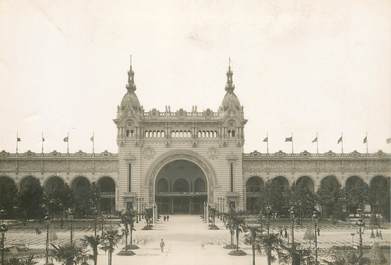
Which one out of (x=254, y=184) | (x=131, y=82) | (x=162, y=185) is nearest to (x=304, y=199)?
(x=254, y=184)

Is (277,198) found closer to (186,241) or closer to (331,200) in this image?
(331,200)

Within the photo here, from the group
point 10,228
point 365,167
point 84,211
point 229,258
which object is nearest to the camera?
point 229,258

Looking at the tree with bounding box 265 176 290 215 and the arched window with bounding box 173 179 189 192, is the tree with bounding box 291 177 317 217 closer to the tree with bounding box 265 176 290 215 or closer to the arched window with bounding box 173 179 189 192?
the tree with bounding box 265 176 290 215

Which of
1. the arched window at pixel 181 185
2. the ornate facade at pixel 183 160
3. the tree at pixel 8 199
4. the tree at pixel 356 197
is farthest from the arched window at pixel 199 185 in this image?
the tree at pixel 8 199

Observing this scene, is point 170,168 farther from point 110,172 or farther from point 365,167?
point 365,167

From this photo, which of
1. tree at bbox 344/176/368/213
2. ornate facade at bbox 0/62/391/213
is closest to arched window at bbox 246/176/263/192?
ornate facade at bbox 0/62/391/213

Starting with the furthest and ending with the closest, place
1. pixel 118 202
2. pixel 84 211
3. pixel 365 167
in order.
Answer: pixel 365 167 < pixel 118 202 < pixel 84 211

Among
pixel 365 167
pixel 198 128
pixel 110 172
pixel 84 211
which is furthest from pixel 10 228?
pixel 365 167
